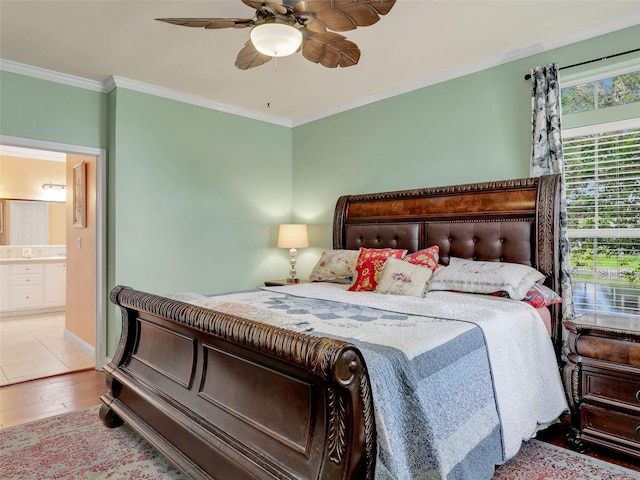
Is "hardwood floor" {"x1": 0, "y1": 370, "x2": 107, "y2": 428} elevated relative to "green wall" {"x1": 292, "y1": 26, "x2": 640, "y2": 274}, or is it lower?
lower

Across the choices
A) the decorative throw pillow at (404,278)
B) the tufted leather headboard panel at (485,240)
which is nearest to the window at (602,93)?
the tufted leather headboard panel at (485,240)

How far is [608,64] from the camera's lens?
2748mm

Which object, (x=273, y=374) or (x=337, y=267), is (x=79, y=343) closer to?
(x=337, y=267)

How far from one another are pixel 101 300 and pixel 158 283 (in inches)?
21.9

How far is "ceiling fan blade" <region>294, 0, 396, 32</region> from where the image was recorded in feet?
6.29

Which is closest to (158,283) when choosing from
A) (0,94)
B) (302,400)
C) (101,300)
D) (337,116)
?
(101,300)

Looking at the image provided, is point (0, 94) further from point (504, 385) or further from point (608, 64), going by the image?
point (608, 64)

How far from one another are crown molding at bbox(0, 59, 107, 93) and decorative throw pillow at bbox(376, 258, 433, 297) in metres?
3.24

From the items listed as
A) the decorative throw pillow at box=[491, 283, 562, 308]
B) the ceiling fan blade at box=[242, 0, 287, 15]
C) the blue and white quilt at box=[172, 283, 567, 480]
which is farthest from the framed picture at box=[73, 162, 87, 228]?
the decorative throw pillow at box=[491, 283, 562, 308]

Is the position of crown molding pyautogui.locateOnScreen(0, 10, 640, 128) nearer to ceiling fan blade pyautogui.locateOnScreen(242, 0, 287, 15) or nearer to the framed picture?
the framed picture

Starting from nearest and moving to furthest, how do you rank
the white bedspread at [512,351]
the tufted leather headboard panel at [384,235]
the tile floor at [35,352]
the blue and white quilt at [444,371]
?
the blue and white quilt at [444,371], the white bedspread at [512,351], the tufted leather headboard panel at [384,235], the tile floor at [35,352]

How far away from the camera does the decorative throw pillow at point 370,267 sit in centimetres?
313

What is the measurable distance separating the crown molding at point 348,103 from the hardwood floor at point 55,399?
271 centimetres

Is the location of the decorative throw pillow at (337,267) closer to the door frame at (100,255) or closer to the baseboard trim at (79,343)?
the door frame at (100,255)
